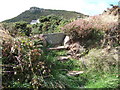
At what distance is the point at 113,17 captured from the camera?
813 centimetres

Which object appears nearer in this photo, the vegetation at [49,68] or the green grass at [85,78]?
the vegetation at [49,68]

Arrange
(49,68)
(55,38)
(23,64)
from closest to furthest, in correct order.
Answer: (23,64) → (49,68) → (55,38)

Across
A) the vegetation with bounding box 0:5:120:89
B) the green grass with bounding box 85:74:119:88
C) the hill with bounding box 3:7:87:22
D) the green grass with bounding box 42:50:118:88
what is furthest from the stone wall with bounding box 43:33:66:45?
the hill with bounding box 3:7:87:22

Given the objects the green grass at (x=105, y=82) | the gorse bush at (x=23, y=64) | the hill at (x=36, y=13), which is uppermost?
the hill at (x=36, y=13)

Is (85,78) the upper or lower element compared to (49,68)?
lower

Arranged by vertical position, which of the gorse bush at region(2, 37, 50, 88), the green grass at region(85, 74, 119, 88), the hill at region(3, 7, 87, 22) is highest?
the hill at region(3, 7, 87, 22)

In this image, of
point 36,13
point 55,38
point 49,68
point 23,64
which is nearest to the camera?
point 23,64

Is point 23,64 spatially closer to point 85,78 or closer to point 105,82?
point 85,78

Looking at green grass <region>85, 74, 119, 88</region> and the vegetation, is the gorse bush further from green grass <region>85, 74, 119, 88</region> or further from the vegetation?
green grass <region>85, 74, 119, 88</region>

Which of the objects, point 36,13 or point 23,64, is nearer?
point 23,64

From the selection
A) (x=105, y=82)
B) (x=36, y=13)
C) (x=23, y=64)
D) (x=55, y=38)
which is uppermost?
(x=36, y=13)

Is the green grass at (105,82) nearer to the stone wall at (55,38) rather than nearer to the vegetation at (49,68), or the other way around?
the vegetation at (49,68)

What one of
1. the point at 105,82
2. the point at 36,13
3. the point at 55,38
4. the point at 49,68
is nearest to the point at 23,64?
the point at 49,68

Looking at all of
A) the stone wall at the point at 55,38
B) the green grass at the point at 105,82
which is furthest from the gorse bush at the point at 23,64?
the stone wall at the point at 55,38
